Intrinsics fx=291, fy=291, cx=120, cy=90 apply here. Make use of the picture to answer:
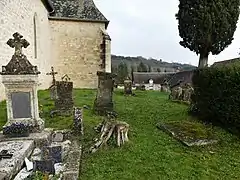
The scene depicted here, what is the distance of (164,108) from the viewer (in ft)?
37.4

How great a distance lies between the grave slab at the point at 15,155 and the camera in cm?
439

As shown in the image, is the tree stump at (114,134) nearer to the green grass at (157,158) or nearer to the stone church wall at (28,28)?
the green grass at (157,158)

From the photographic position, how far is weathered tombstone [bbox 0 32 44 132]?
20.7 feet

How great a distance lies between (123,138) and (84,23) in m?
16.8

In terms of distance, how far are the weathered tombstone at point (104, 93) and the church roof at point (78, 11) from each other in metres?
→ 13.2

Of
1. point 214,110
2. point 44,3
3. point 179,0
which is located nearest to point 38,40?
point 44,3

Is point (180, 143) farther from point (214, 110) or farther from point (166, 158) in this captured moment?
point (214, 110)

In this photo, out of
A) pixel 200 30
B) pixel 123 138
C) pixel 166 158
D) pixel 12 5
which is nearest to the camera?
pixel 166 158

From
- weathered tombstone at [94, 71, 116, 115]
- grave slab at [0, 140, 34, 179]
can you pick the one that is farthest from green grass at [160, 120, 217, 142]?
grave slab at [0, 140, 34, 179]

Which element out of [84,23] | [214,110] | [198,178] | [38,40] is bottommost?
[198,178]

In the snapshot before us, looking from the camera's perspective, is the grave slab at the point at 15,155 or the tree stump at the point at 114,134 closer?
the grave slab at the point at 15,155

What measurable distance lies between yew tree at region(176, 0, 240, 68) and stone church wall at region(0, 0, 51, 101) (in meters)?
9.21

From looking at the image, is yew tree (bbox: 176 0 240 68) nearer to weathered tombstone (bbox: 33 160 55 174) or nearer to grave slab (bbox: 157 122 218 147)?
grave slab (bbox: 157 122 218 147)

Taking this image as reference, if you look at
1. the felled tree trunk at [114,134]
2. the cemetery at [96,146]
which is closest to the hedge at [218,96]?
the cemetery at [96,146]
